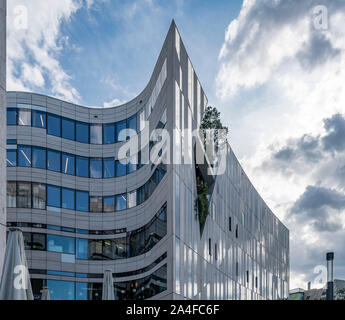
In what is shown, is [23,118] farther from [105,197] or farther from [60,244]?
[60,244]

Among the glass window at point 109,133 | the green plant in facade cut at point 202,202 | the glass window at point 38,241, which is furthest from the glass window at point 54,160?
the green plant in facade cut at point 202,202

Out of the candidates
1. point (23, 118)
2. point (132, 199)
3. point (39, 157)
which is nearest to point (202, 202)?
point (132, 199)

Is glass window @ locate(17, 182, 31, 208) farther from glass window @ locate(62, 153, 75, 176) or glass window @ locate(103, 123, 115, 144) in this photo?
glass window @ locate(103, 123, 115, 144)

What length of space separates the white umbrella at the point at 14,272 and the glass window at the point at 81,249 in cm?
2546

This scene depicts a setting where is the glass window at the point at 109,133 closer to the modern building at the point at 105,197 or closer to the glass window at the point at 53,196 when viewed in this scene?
the modern building at the point at 105,197

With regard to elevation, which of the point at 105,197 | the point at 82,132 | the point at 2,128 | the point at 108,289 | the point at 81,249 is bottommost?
the point at 108,289

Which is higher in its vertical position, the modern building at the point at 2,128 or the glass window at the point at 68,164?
the glass window at the point at 68,164

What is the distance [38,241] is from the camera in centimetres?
3281

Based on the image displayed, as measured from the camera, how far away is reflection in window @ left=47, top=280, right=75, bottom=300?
108 ft

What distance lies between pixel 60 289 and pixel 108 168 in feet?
32.0

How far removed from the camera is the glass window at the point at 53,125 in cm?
3434

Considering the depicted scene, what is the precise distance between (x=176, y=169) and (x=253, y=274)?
2766 cm

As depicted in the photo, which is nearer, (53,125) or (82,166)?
(53,125)
